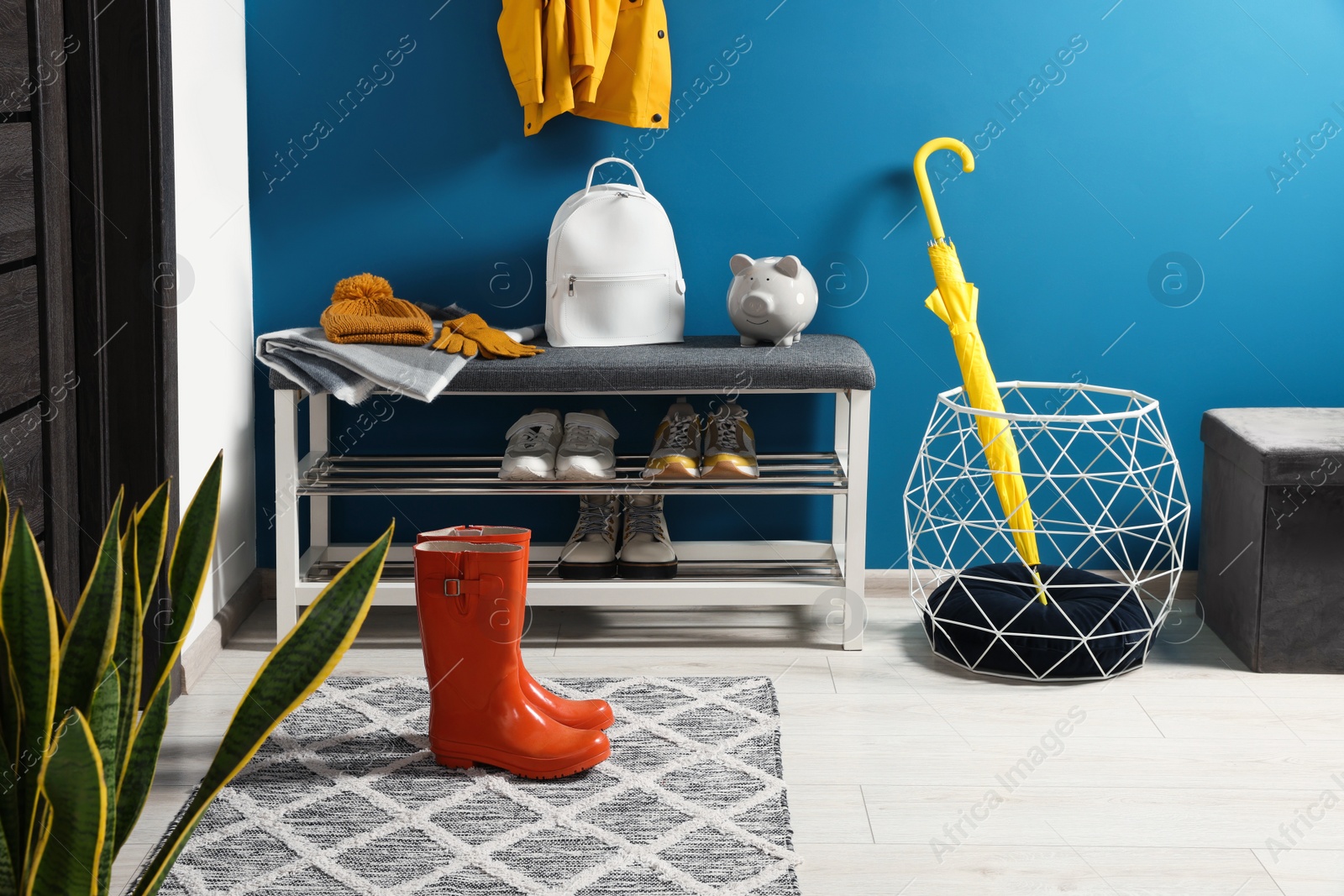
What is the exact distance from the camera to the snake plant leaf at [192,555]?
1071 millimetres

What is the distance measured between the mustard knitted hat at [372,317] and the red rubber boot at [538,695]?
55 cm

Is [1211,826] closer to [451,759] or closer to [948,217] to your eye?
[451,759]

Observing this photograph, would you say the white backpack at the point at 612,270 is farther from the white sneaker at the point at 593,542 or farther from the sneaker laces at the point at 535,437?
the white sneaker at the point at 593,542

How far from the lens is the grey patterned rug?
148 centimetres

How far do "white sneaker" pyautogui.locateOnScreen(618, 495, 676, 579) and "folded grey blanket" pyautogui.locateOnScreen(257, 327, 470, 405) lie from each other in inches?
19.6

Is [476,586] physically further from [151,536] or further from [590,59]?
[590,59]

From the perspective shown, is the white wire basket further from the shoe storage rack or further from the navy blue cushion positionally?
the shoe storage rack

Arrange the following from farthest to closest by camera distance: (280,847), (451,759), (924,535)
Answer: (924,535) → (451,759) → (280,847)

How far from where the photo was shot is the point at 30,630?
3.11ft

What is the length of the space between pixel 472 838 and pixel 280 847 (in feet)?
0.80

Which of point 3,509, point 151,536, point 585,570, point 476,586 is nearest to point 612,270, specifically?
point 585,570

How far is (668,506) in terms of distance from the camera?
2.67m

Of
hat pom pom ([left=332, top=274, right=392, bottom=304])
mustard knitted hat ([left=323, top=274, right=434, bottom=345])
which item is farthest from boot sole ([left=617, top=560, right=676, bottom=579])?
hat pom pom ([left=332, top=274, right=392, bottom=304])

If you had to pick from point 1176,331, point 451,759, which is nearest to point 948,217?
point 1176,331
